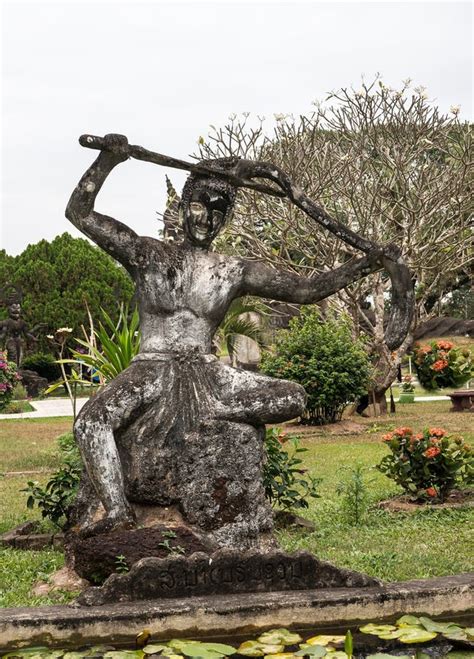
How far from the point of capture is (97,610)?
3.97 metres

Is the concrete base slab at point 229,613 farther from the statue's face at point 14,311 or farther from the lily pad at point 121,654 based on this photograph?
the statue's face at point 14,311

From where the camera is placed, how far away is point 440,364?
1153cm

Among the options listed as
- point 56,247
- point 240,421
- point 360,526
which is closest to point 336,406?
point 360,526

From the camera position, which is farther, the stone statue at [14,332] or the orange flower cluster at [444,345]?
the stone statue at [14,332]

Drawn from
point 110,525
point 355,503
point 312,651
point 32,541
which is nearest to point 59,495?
point 32,541

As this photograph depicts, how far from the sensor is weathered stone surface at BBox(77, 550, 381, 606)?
413cm

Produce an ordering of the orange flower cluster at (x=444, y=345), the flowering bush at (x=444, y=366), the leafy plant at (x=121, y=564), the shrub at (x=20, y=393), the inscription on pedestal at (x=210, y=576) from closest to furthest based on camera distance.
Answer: the inscription on pedestal at (x=210, y=576)
the leafy plant at (x=121, y=564)
the flowering bush at (x=444, y=366)
the orange flower cluster at (x=444, y=345)
the shrub at (x=20, y=393)

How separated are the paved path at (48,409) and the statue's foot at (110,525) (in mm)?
16145

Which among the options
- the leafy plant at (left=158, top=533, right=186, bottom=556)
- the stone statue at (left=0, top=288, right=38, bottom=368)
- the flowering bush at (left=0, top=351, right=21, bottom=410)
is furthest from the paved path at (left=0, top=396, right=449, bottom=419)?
the leafy plant at (left=158, top=533, right=186, bottom=556)

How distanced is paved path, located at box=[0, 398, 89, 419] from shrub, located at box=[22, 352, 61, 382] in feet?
6.01

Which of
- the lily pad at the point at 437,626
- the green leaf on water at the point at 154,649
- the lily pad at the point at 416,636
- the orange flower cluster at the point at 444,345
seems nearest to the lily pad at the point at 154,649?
the green leaf on water at the point at 154,649

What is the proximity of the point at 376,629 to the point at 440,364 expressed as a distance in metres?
7.76

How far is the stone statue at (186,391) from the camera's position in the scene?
462 cm

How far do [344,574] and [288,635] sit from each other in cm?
52
